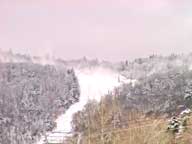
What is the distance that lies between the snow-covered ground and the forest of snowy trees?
7.18ft

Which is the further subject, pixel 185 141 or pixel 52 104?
pixel 52 104

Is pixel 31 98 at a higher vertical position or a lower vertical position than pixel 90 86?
higher

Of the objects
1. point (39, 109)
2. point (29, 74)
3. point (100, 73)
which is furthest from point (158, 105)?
point (100, 73)

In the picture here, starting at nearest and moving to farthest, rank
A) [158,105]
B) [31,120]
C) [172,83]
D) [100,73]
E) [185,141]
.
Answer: [185,141] < [158,105] < [172,83] < [31,120] < [100,73]

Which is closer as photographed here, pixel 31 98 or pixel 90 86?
pixel 31 98

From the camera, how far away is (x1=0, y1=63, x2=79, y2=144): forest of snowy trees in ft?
343

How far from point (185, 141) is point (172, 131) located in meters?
1.40

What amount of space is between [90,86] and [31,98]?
→ 1403 inches

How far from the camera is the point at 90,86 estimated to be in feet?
558

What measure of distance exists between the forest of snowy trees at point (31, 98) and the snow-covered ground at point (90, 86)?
2189 mm

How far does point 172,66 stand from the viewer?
124188 millimetres

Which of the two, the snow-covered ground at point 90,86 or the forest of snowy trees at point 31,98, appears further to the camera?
the snow-covered ground at point 90,86

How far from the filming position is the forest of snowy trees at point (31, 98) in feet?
343

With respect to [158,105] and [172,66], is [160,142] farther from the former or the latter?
[172,66]
